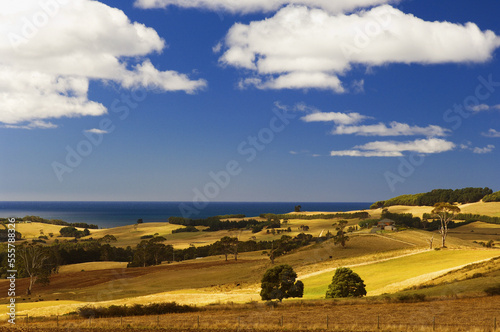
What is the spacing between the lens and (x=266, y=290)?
51.4 metres

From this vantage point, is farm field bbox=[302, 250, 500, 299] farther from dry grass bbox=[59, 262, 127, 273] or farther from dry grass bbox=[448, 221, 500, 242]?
dry grass bbox=[448, 221, 500, 242]

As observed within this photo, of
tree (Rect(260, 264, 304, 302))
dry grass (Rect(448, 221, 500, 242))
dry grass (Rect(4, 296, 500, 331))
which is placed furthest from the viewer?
dry grass (Rect(448, 221, 500, 242))

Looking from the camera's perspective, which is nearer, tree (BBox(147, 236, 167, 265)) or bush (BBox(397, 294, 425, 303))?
bush (BBox(397, 294, 425, 303))

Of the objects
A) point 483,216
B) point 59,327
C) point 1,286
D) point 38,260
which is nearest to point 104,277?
point 38,260

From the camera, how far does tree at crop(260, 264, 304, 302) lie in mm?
51344

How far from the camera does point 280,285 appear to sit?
53.0 metres

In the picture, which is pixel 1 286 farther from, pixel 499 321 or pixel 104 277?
pixel 499 321

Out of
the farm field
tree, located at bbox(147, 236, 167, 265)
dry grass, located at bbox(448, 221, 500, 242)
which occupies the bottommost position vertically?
tree, located at bbox(147, 236, 167, 265)

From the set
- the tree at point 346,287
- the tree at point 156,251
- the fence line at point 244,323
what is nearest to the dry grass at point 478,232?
the tree at point 156,251

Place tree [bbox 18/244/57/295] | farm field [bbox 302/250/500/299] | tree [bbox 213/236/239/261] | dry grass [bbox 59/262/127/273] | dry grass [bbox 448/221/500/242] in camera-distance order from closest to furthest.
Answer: farm field [bbox 302/250/500/299] < tree [bbox 18/244/57/295] < dry grass [bbox 59/262/127/273] < tree [bbox 213/236/239/261] < dry grass [bbox 448/221/500/242]

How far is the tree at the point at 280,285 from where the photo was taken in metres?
51.3

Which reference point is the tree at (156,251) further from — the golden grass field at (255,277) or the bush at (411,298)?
the bush at (411,298)

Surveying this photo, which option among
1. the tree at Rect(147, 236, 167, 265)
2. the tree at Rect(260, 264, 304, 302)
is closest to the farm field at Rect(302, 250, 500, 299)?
the tree at Rect(260, 264, 304, 302)

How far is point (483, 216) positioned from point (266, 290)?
528ft
